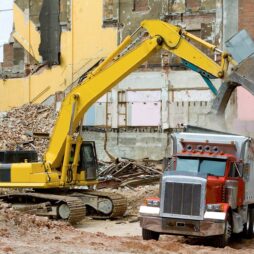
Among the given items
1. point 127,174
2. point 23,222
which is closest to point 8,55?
point 127,174

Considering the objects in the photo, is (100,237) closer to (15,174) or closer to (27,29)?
(15,174)

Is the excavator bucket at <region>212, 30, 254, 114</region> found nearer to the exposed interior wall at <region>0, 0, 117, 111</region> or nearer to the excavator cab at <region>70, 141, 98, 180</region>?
the excavator cab at <region>70, 141, 98, 180</region>

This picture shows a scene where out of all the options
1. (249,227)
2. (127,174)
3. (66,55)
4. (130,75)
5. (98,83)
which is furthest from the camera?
(66,55)

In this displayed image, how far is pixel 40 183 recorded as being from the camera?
59.7 feet

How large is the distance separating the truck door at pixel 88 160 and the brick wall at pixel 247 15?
1822 centimetres

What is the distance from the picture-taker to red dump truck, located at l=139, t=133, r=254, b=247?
13391mm

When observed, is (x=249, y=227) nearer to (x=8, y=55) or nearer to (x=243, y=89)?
(x=243, y=89)

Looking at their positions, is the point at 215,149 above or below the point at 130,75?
below

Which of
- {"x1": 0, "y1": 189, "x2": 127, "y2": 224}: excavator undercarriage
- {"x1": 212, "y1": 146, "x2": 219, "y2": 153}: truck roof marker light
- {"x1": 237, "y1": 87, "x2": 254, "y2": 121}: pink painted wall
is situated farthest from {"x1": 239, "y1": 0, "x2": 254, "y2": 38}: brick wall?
{"x1": 212, "y1": 146, "x2": 219, "y2": 153}: truck roof marker light

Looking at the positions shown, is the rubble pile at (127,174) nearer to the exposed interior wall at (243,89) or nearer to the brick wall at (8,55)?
the exposed interior wall at (243,89)

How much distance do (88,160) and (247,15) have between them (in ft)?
62.5

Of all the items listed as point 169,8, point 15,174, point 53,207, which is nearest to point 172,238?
point 53,207

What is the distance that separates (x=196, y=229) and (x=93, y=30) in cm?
2828

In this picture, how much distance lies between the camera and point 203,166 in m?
14.4
